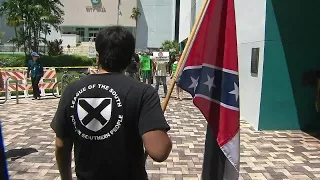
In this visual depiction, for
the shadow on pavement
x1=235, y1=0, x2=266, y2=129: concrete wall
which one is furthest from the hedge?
the shadow on pavement

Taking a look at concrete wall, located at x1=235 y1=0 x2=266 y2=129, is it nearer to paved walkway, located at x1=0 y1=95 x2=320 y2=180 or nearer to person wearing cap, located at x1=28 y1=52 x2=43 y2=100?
paved walkway, located at x1=0 y1=95 x2=320 y2=180

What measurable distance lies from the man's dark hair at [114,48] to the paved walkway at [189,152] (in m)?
3.20

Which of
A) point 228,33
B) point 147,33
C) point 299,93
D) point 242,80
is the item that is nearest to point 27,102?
point 242,80

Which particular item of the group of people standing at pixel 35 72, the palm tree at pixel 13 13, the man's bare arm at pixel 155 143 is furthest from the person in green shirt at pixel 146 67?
the palm tree at pixel 13 13

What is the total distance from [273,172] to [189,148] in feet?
5.31

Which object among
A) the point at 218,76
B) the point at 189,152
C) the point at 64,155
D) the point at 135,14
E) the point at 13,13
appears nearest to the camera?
the point at 64,155

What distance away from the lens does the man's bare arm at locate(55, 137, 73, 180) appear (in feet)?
7.46

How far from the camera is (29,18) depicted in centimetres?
3069

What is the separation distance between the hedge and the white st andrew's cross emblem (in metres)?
25.8

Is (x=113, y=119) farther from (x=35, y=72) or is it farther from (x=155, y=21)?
(x=155, y=21)

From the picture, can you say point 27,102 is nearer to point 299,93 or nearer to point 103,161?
point 299,93

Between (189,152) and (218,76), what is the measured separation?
332cm

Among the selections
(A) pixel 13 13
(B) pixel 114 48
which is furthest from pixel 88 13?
(B) pixel 114 48

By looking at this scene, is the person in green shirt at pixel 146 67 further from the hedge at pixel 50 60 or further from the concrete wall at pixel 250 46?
the hedge at pixel 50 60
